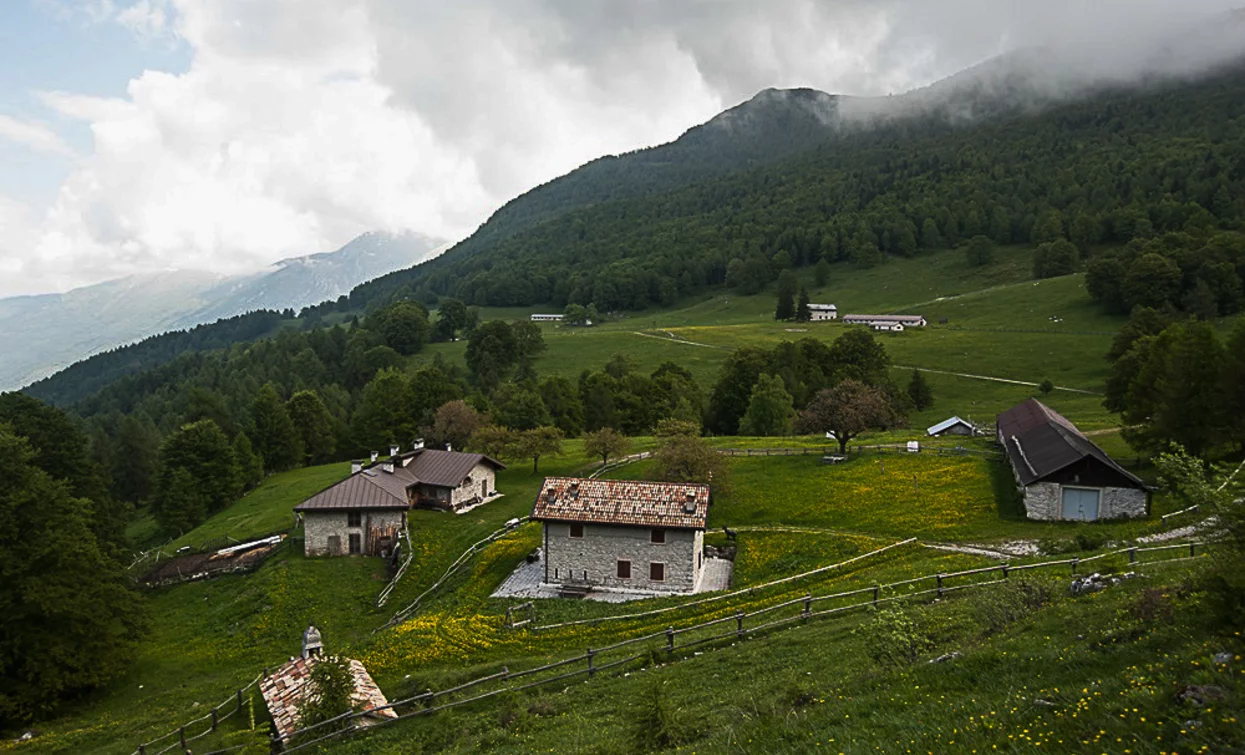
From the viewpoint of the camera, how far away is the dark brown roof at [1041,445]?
42281 mm

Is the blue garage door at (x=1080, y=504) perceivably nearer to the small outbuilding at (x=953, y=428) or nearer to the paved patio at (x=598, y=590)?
the paved patio at (x=598, y=590)

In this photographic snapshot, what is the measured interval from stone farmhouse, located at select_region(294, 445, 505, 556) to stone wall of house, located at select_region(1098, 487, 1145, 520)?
47633 millimetres

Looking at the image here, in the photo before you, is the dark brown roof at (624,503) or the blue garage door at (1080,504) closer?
the dark brown roof at (624,503)

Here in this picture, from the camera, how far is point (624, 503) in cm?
4362

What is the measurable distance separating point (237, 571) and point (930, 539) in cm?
4916

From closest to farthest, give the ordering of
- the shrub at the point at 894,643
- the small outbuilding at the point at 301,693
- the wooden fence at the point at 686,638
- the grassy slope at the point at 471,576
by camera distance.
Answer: the shrub at the point at 894,643 → the wooden fence at the point at 686,638 → the small outbuilding at the point at 301,693 → the grassy slope at the point at 471,576

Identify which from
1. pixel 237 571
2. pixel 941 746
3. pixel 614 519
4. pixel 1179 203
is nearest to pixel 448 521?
pixel 237 571

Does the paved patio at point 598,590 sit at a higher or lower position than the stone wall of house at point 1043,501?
lower

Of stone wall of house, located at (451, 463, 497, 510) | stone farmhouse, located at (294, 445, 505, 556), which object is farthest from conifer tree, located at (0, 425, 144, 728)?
stone wall of house, located at (451, 463, 497, 510)

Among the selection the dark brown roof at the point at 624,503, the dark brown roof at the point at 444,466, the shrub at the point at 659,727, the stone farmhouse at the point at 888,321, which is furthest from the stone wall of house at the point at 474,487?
the stone farmhouse at the point at 888,321

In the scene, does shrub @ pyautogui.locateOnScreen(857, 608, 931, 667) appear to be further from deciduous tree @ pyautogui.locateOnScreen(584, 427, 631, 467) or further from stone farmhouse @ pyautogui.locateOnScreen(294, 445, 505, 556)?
deciduous tree @ pyautogui.locateOnScreen(584, 427, 631, 467)

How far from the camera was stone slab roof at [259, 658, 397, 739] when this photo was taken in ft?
80.1

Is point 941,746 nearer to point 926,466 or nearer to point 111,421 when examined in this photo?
point 926,466

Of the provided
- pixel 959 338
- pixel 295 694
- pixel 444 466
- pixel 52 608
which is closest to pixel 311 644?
pixel 295 694
